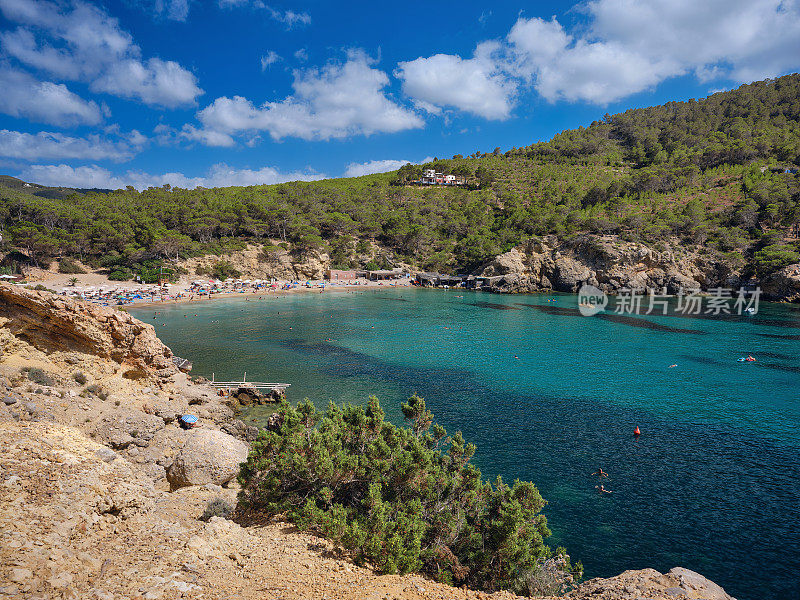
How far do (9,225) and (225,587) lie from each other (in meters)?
93.4

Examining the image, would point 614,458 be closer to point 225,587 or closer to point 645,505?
point 645,505

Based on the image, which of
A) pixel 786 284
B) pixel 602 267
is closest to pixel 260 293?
pixel 602 267

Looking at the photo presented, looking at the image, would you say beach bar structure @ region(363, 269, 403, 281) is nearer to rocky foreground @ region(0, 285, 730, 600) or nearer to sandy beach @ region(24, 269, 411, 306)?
Answer: sandy beach @ region(24, 269, 411, 306)

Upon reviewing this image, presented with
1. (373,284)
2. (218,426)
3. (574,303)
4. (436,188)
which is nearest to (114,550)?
(218,426)

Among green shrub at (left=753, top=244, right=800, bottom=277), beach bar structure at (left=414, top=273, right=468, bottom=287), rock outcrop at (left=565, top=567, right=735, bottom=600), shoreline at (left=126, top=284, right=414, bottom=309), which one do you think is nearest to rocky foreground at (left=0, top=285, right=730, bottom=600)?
rock outcrop at (left=565, top=567, right=735, bottom=600)

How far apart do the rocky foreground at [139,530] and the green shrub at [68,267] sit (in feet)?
205

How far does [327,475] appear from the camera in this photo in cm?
1029

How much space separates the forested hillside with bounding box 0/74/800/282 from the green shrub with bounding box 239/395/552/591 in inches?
2931

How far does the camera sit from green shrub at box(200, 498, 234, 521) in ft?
35.3

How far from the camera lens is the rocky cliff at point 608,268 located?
77750 mm

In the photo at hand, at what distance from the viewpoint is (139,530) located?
8773mm

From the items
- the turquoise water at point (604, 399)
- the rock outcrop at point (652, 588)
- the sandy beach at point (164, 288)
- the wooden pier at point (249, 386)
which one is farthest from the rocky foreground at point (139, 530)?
the sandy beach at point (164, 288)

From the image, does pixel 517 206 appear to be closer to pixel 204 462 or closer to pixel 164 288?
pixel 164 288

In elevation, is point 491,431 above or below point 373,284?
below
